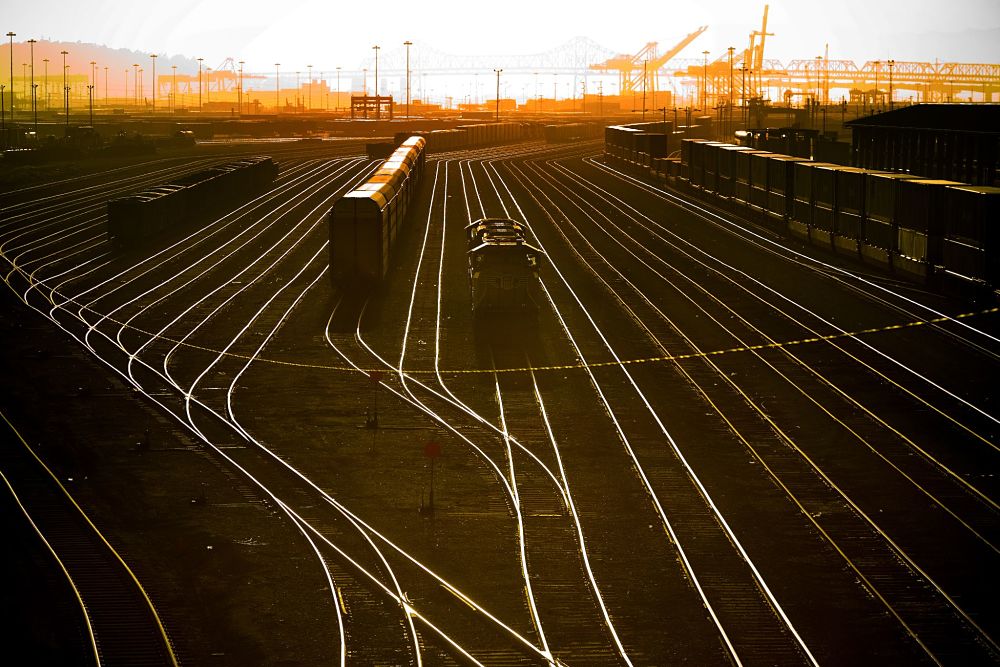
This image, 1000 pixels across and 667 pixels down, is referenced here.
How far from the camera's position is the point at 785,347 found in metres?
34.3

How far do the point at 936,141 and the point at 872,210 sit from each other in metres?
16.3

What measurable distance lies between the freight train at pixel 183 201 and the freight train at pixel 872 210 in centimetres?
3012

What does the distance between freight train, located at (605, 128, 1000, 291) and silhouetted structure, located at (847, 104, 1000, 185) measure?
770cm

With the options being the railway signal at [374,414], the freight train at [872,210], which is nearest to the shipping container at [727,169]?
the freight train at [872,210]

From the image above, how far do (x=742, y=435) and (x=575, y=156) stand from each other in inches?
4046

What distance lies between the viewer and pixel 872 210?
1868 inches

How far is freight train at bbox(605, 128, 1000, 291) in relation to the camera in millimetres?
38156

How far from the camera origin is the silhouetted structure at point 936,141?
56094 mm

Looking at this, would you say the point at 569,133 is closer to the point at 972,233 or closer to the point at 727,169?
the point at 727,169

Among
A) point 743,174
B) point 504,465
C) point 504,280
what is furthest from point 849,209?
point 504,465

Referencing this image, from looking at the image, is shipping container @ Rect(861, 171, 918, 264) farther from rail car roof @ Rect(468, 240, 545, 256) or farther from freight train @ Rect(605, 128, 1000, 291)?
rail car roof @ Rect(468, 240, 545, 256)

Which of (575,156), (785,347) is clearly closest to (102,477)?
(785,347)

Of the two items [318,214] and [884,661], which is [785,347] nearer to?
[884,661]

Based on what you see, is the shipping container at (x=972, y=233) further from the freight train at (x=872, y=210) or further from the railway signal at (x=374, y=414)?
the railway signal at (x=374, y=414)
